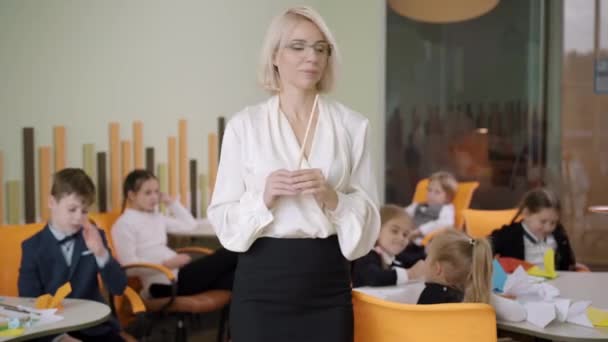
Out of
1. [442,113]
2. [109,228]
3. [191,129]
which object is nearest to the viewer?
[109,228]

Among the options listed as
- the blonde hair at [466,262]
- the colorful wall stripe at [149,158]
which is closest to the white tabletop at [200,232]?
the colorful wall stripe at [149,158]

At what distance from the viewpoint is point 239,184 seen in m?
1.75

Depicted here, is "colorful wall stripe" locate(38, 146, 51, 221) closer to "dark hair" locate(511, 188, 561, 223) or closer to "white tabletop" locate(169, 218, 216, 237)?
"white tabletop" locate(169, 218, 216, 237)

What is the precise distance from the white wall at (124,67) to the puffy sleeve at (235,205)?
7.11 ft

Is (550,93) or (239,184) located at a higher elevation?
(550,93)

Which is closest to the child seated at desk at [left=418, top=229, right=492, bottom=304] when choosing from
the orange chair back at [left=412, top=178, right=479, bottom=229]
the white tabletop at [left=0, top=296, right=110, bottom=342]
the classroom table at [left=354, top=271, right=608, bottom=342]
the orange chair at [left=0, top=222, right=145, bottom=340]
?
the classroom table at [left=354, top=271, right=608, bottom=342]

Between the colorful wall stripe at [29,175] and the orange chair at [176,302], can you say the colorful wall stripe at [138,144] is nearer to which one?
Result: the orange chair at [176,302]

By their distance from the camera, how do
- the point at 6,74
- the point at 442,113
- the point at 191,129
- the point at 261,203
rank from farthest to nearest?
the point at 442,113 → the point at 191,129 → the point at 6,74 → the point at 261,203

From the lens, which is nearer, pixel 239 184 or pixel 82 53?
pixel 239 184

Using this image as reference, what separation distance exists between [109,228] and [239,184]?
2.35m

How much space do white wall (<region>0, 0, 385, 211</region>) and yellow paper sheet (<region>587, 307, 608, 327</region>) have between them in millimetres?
2804

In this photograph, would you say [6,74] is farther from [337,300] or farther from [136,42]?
[337,300]

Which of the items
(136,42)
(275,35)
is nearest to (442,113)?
(136,42)

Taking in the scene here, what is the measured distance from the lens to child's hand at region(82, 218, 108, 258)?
2932 millimetres
